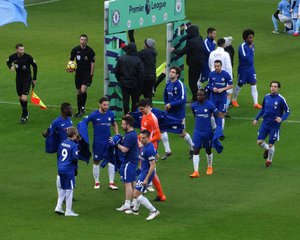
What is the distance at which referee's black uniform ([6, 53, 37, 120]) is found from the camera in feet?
107

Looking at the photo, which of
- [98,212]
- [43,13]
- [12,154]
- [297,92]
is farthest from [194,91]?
[43,13]

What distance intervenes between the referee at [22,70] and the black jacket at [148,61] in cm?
318

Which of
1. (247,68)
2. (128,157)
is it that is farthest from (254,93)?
(128,157)

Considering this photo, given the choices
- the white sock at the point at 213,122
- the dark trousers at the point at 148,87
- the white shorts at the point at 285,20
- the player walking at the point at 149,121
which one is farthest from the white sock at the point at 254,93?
the white shorts at the point at 285,20

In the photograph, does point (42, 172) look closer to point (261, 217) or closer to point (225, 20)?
point (261, 217)

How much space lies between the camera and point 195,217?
77.0 ft

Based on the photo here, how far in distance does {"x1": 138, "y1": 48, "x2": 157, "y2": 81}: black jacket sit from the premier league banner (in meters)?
0.88

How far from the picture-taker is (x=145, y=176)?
23781 millimetres

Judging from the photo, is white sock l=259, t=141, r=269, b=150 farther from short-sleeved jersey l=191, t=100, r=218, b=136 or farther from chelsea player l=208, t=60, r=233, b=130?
chelsea player l=208, t=60, r=233, b=130

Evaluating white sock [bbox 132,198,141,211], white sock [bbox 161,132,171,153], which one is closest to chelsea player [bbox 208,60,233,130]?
white sock [bbox 161,132,171,153]

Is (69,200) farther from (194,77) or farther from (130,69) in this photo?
(194,77)

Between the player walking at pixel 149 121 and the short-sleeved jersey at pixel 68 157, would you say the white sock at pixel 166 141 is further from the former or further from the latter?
the short-sleeved jersey at pixel 68 157

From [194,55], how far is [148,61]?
215cm

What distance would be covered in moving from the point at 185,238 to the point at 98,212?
279cm
